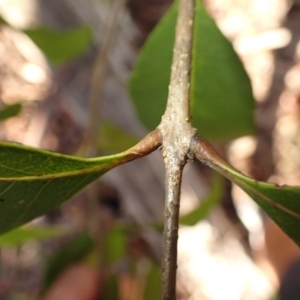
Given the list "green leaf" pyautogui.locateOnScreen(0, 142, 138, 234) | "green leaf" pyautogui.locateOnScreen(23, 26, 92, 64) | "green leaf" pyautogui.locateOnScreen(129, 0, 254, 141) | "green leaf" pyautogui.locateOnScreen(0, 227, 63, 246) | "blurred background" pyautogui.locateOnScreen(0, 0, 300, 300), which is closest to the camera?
"green leaf" pyautogui.locateOnScreen(0, 142, 138, 234)

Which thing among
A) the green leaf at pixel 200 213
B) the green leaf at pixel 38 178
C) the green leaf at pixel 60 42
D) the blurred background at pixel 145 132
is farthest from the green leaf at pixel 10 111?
the green leaf at pixel 38 178

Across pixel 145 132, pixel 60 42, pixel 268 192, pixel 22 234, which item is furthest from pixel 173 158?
pixel 145 132

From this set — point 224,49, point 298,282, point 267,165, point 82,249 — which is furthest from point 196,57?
point 267,165

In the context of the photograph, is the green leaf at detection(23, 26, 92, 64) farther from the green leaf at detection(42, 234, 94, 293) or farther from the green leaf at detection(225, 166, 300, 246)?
the green leaf at detection(225, 166, 300, 246)

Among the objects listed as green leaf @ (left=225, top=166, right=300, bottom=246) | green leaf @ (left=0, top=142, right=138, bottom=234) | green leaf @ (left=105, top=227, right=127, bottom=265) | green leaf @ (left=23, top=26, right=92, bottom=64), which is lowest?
green leaf @ (left=225, top=166, right=300, bottom=246)

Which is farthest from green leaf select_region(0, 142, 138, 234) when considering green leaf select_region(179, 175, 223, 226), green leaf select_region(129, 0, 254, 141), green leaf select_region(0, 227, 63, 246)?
green leaf select_region(179, 175, 223, 226)

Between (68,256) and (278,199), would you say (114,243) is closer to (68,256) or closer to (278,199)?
(68,256)

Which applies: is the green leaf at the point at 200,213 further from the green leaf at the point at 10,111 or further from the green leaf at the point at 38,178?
the green leaf at the point at 38,178
